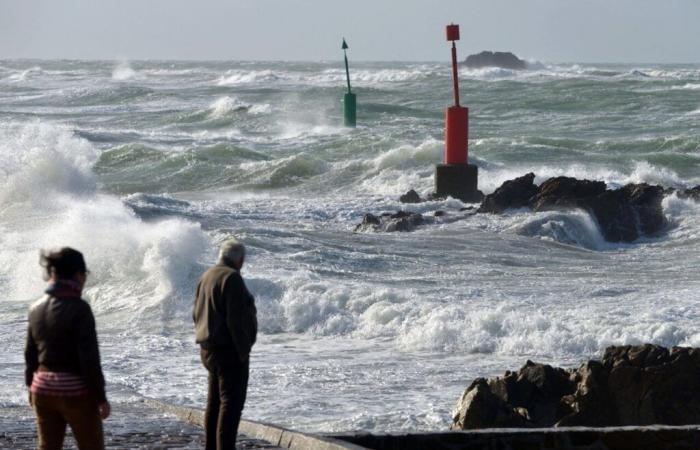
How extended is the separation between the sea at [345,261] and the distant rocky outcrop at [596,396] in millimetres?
537

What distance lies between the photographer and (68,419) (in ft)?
18.1

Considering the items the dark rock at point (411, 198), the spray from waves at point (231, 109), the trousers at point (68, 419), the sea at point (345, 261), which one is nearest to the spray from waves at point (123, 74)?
the spray from waves at point (231, 109)

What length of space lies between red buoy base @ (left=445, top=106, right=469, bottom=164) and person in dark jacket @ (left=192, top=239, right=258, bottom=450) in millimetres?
13629

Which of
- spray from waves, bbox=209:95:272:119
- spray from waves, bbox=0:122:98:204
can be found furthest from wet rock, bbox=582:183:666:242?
spray from waves, bbox=209:95:272:119

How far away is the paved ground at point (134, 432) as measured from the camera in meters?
7.83

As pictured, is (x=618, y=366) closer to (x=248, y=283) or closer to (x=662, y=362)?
(x=662, y=362)

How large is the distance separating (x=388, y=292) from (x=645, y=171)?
47.1 ft

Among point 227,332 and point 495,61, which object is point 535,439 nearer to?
point 227,332

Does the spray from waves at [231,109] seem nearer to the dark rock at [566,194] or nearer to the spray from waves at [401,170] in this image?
the spray from waves at [401,170]

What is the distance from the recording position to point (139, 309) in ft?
48.2

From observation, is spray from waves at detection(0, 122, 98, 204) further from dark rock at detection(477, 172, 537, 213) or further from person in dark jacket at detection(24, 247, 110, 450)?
person in dark jacket at detection(24, 247, 110, 450)

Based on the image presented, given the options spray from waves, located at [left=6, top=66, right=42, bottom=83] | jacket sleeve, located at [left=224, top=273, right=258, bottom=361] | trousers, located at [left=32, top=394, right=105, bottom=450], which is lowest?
spray from waves, located at [left=6, top=66, right=42, bottom=83]

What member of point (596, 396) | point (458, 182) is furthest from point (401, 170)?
point (596, 396)

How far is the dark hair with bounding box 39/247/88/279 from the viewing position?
5445 millimetres
